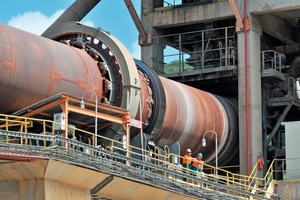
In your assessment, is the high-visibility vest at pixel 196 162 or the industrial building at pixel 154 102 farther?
the high-visibility vest at pixel 196 162

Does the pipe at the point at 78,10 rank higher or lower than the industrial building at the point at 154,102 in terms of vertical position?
higher

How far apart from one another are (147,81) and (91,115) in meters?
5.40

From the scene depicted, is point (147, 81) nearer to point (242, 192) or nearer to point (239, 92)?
point (242, 192)

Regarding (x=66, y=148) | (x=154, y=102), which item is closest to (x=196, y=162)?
(x=154, y=102)

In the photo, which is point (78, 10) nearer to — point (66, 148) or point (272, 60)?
point (272, 60)

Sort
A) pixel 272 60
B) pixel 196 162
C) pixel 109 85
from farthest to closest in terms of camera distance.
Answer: pixel 272 60
pixel 196 162
pixel 109 85

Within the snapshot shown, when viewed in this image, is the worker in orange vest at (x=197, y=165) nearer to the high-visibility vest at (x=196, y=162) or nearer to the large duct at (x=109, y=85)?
the high-visibility vest at (x=196, y=162)

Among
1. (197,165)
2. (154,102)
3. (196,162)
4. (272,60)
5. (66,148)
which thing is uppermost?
(272,60)

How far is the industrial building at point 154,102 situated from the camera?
21172 millimetres

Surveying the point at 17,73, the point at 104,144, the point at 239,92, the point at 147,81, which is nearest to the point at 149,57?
the point at 239,92

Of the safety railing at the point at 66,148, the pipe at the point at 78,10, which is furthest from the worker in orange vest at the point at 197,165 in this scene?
the pipe at the point at 78,10

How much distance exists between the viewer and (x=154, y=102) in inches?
1093

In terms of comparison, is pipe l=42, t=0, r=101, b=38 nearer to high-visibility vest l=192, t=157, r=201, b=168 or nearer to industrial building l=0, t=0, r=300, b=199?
industrial building l=0, t=0, r=300, b=199

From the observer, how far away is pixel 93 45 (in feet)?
88.3
